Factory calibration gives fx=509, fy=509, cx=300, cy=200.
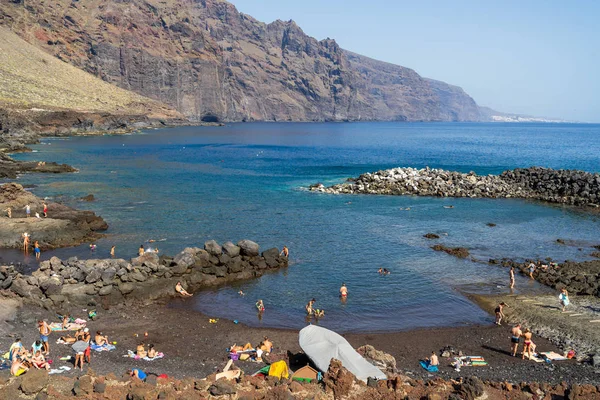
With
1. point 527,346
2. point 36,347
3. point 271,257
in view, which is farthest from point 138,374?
point 271,257

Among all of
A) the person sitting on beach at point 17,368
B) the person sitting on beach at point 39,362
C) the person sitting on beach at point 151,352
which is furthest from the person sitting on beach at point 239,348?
the person sitting on beach at point 17,368

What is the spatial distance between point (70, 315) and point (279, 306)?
11.1m

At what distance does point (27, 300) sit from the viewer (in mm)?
26844

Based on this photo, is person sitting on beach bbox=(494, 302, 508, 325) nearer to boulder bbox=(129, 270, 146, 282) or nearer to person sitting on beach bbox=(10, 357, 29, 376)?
boulder bbox=(129, 270, 146, 282)

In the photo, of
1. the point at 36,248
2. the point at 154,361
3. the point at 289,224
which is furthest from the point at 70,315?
the point at 289,224

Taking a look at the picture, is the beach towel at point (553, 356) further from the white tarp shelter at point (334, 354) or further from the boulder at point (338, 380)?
the boulder at point (338, 380)

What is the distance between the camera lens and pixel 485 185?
67.4 meters

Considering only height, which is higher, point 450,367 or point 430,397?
point 430,397

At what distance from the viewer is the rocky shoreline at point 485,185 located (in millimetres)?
63969

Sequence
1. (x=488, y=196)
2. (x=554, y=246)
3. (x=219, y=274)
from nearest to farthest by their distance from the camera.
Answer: (x=219, y=274)
(x=554, y=246)
(x=488, y=196)

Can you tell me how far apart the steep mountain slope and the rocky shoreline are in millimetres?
103686

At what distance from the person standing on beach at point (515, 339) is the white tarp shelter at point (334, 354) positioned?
834cm

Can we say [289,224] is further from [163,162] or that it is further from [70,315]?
[163,162]

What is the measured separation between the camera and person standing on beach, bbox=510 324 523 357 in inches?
926
